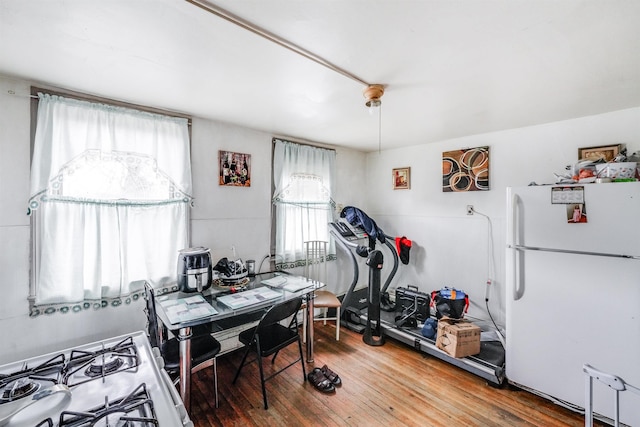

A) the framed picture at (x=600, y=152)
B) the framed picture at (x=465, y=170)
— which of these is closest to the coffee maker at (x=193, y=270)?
the framed picture at (x=465, y=170)

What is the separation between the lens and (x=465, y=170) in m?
3.06

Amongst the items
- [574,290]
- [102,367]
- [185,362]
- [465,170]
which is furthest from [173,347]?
[465,170]

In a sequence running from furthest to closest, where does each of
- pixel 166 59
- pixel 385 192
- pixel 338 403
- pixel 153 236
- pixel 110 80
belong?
pixel 385 192
pixel 153 236
pixel 338 403
pixel 110 80
pixel 166 59

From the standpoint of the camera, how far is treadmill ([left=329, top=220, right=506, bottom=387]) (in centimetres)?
215

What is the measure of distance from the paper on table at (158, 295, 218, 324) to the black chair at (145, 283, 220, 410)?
0.12 metres

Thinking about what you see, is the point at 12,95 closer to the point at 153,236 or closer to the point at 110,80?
the point at 110,80

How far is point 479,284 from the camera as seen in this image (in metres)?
2.97

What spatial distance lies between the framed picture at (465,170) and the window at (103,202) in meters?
2.88

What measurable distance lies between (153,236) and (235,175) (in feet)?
3.02

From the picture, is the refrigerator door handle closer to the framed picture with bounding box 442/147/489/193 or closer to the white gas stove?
the framed picture with bounding box 442/147/489/193

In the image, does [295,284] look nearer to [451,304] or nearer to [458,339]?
[458,339]

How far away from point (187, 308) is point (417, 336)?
2.16 metres

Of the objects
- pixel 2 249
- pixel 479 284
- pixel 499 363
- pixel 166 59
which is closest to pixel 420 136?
pixel 479 284

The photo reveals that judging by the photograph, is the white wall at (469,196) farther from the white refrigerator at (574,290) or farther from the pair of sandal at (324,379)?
the pair of sandal at (324,379)
